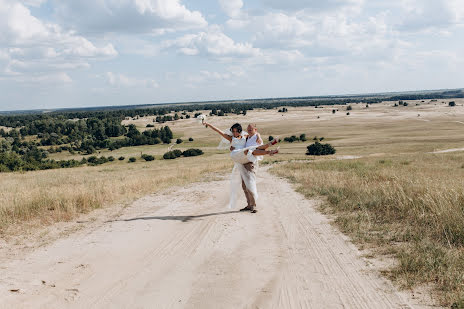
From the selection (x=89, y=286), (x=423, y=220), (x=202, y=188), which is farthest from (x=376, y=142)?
(x=89, y=286)

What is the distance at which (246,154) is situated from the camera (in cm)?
949

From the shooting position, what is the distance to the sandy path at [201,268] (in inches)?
192

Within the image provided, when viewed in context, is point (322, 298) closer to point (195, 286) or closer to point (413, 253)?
point (195, 286)

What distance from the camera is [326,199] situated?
1112 cm

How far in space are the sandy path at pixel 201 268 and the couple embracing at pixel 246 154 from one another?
88 cm

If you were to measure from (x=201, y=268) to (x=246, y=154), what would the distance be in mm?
4064

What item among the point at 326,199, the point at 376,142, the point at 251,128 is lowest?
the point at 376,142

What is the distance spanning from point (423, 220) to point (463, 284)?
126 inches

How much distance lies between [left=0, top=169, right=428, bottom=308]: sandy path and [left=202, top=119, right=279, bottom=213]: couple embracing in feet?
2.88

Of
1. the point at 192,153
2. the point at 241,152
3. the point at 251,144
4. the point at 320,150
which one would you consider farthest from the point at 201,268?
the point at 192,153

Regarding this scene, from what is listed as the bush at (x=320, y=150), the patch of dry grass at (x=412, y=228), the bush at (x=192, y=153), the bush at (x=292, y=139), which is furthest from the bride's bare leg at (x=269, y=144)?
the bush at (x=292, y=139)

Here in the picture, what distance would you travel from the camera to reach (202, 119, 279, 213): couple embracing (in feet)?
31.0

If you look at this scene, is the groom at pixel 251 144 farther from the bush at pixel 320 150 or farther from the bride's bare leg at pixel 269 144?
the bush at pixel 320 150

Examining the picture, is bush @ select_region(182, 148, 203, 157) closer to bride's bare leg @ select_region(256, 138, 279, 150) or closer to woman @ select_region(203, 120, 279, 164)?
woman @ select_region(203, 120, 279, 164)
